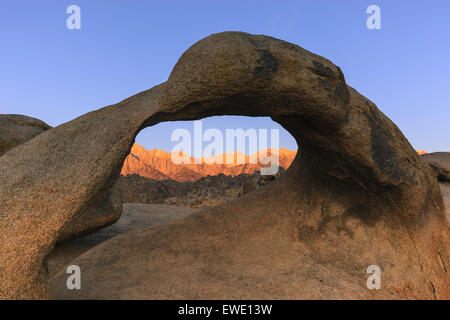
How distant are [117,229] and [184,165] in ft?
101

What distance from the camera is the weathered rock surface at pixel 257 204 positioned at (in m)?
2.07

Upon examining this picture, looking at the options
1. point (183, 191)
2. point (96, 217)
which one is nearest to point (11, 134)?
point (96, 217)

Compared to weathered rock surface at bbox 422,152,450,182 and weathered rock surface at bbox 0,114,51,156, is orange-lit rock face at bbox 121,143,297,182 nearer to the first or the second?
weathered rock surface at bbox 422,152,450,182

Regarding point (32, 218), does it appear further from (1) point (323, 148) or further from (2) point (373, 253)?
(2) point (373, 253)

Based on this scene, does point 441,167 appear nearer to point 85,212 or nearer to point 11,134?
point 85,212

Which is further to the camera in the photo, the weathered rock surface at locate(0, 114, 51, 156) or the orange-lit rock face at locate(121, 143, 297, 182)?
the orange-lit rock face at locate(121, 143, 297, 182)

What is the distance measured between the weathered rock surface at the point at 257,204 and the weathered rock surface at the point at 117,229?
104 centimetres

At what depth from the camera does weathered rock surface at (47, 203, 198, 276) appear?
14.9 ft

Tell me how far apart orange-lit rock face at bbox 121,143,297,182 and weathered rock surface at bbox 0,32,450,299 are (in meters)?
28.4

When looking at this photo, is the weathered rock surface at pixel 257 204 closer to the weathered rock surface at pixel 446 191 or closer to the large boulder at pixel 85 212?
the large boulder at pixel 85 212

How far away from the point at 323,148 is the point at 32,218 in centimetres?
259

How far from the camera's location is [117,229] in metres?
6.32

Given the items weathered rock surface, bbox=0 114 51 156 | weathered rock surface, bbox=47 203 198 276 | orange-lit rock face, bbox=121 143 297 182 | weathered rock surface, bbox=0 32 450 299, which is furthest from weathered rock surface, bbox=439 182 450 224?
orange-lit rock face, bbox=121 143 297 182

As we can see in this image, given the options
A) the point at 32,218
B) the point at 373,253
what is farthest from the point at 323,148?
the point at 32,218
